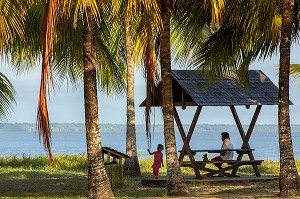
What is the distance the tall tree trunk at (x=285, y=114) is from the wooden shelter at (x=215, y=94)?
16.5ft

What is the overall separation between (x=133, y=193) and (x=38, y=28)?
536 cm

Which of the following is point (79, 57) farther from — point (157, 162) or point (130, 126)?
point (130, 126)

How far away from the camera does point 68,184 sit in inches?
1066

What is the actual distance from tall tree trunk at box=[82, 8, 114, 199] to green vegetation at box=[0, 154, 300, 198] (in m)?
2.17

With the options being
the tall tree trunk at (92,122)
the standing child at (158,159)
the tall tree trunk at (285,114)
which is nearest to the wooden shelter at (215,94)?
the standing child at (158,159)

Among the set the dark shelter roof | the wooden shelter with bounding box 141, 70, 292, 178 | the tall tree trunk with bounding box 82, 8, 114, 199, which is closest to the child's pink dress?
the wooden shelter with bounding box 141, 70, 292, 178

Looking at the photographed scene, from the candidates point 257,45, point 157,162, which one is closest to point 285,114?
point 257,45

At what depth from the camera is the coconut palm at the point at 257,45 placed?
20703 mm

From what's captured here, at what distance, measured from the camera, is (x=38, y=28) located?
83.2ft

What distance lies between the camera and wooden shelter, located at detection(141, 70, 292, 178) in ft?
86.2

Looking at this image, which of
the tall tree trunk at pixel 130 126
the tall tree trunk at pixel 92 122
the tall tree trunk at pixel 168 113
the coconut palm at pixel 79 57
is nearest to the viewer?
the coconut palm at pixel 79 57

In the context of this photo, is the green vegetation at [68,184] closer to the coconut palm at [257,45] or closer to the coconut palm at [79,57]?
the coconut palm at [257,45]

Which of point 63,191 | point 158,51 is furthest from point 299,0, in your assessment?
point 63,191

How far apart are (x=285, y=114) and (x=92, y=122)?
170 inches
